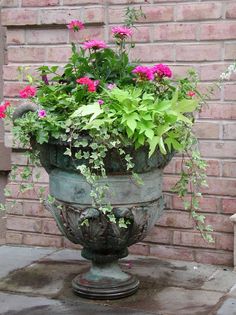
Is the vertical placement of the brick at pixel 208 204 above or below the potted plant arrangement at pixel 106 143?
below

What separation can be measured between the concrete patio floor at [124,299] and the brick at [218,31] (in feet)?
5.18

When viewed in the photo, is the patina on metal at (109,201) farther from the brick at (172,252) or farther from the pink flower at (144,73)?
the brick at (172,252)

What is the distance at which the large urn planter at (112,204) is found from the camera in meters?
3.54

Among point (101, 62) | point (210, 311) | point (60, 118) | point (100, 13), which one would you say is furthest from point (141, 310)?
point (100, 13)

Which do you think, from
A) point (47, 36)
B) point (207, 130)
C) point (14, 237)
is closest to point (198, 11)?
point (207, 130)

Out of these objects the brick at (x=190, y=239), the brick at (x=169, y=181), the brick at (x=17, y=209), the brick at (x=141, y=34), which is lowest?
the brick at (x=190, y=239)

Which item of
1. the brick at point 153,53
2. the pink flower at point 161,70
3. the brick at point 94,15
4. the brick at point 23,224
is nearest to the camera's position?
the pink flower at point 161,70

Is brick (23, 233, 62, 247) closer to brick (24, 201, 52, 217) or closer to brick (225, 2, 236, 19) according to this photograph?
brick (24, 201, 52, 217)

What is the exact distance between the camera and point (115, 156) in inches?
136

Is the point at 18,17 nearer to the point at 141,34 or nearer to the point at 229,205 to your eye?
the point at 141,34

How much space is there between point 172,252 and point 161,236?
14 centimetres

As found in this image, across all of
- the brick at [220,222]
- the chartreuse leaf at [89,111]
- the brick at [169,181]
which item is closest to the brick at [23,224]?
the brick at [169,181]

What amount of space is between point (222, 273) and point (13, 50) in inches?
90.0

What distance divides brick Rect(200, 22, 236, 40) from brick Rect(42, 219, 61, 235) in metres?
1.79
